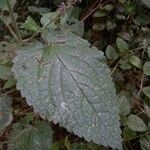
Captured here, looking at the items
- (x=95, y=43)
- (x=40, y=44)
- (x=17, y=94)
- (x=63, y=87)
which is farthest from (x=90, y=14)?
(x=63, y=87)

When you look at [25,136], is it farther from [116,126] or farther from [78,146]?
[116,126]

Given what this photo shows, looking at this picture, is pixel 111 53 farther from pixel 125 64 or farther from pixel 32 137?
pixel 32 137

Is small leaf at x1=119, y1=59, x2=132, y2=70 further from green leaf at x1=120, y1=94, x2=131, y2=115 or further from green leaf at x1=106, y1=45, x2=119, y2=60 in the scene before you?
green leaf at x1=120, y1=94, x2=131, y2=115

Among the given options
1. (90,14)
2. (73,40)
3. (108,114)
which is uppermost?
(73,40)

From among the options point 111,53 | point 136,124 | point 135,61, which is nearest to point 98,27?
point 111,53

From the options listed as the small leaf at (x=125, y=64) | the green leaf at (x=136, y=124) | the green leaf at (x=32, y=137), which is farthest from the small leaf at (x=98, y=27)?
the green leaf at (x=32, y=137)

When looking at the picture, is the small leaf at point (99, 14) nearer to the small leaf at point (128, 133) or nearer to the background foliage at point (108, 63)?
the background foliage at point (108, 63)
